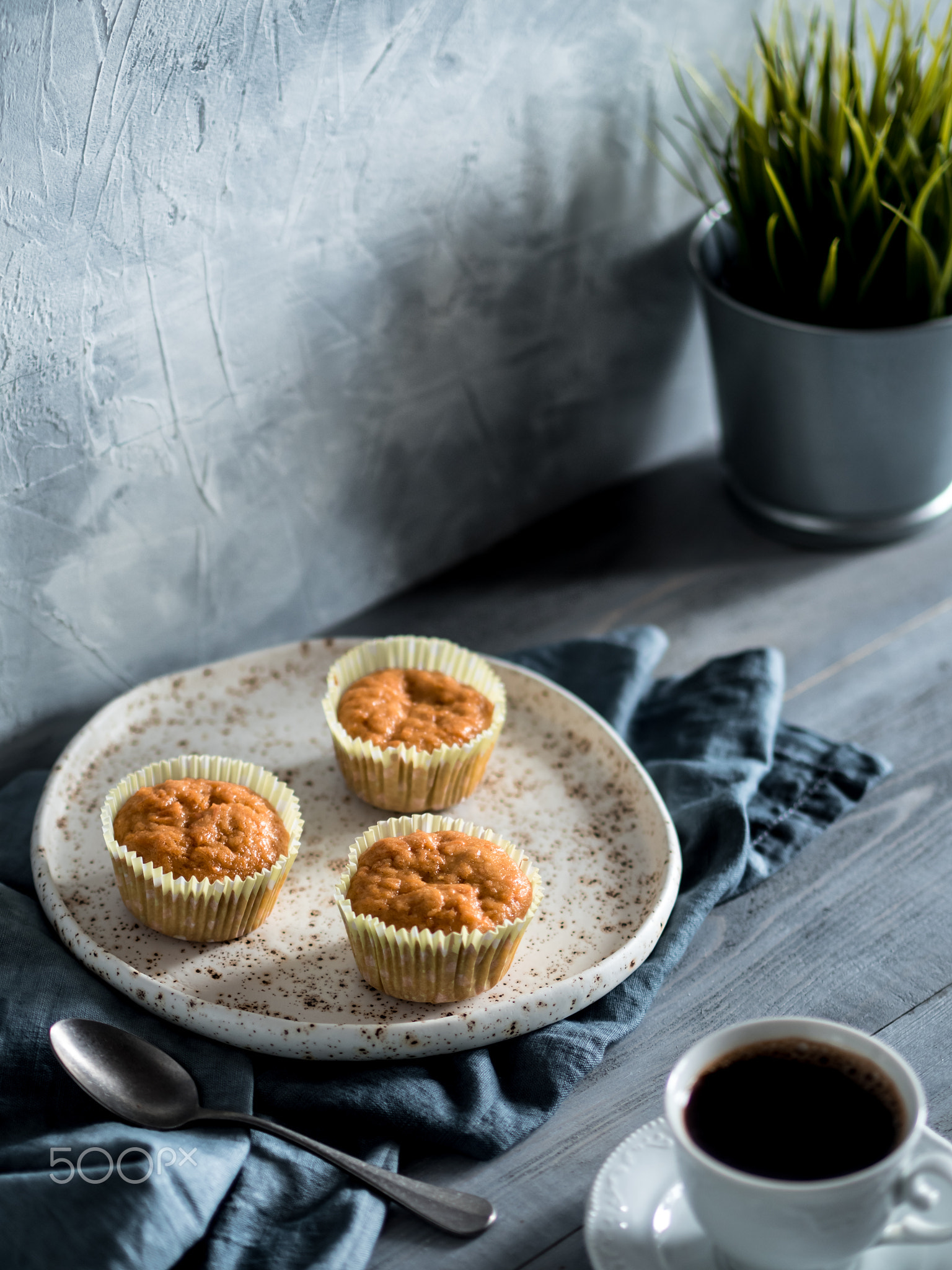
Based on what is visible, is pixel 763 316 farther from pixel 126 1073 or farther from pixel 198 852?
pixel 126 1073

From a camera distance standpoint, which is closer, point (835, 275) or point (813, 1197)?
point (813, 1197)

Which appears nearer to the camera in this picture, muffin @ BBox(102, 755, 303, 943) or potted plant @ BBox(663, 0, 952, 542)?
muffin @ BBox(102, 755, 303, 943)

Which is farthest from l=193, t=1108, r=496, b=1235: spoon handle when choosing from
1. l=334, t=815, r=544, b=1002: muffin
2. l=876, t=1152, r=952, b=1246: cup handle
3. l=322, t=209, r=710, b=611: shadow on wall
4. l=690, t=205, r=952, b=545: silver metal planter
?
l=690, t=205, r=952, b=545: silver metal planter

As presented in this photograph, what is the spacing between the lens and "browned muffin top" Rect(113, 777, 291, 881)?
0.90 m

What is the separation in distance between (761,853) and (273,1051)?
421 millimetres

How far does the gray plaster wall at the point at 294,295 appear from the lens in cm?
96

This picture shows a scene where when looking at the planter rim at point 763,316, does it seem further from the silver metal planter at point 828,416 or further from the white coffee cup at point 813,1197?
the white coffee cup at point 813,1197

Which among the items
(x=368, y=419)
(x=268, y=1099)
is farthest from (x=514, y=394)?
(x=268, y=1099)

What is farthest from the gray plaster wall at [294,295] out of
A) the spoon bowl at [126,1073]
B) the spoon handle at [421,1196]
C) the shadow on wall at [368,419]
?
the spoon handle at [421,1196]

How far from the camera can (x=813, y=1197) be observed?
620mm

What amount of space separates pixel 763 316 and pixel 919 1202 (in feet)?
2.75

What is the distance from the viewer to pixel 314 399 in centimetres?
118

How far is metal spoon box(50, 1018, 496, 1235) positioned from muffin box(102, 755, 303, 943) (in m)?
0.10

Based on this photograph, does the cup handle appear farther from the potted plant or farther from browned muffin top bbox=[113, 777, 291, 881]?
the potted plant
